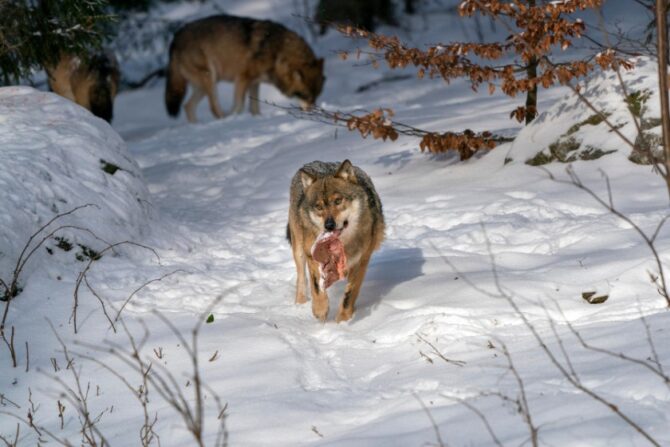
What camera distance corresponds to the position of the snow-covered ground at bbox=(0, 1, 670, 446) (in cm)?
407

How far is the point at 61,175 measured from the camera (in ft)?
25.5

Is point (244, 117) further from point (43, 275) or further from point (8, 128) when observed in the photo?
point (43, 275)

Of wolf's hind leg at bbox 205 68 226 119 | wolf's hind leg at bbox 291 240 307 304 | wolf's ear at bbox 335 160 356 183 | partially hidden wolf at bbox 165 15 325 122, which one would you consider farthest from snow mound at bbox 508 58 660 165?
wolf's hind leg at bbox 205 68 226 119

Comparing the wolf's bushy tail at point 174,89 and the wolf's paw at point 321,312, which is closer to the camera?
the wolf's paw at point 321,312

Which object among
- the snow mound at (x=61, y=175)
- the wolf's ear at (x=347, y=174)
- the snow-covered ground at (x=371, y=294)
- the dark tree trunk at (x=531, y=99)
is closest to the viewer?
the snow-covered ground at (x=371, y=294)

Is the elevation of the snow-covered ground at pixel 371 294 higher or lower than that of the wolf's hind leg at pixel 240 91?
higher

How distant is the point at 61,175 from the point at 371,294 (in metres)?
3.07

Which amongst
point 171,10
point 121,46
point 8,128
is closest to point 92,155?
point 8,128

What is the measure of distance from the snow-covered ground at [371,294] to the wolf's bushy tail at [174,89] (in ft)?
17.4

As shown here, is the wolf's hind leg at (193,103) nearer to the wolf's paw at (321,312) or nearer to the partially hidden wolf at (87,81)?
the partially hidden wolf at (87,81)

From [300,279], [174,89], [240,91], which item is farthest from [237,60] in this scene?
[300,279]

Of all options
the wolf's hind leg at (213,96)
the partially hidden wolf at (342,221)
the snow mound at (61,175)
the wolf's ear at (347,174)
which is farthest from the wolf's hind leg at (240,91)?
the wolf's ear at (347,174)

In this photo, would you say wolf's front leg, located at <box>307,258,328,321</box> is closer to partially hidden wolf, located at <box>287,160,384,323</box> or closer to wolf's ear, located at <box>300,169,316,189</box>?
partially hidden wolf, located at <box>287,160,384,323</box>

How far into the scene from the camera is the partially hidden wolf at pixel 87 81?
42.6ft
